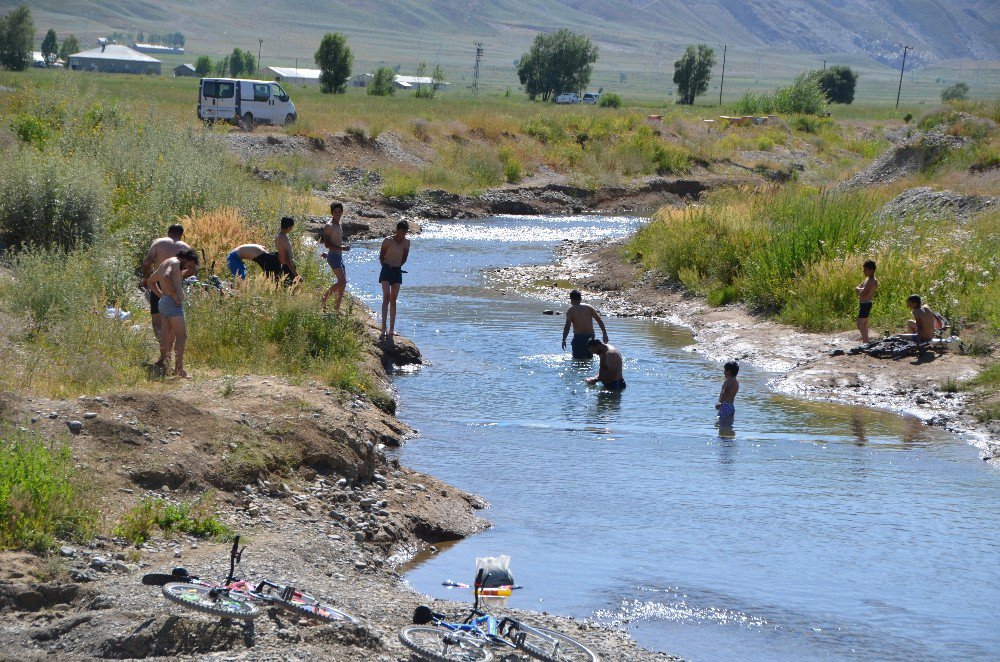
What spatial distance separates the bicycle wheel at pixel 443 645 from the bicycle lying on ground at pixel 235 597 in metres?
0.55

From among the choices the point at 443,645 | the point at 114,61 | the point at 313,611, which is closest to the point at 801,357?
the point at 443,645

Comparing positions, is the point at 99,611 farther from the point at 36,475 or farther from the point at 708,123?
the point at 708,123

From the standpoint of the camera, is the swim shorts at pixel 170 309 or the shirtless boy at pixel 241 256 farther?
the shirtless boy at pixel 241 256

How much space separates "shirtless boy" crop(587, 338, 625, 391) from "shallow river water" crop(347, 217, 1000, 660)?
10.9 inches

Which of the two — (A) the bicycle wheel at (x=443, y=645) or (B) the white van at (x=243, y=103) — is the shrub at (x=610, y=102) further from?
(A) the bicycle wheel at (x=443, y=645)

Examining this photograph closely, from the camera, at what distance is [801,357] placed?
68.5 feet

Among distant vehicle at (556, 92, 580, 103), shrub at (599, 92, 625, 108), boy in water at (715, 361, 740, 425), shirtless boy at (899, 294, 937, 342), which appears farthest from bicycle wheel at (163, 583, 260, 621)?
distant vehicle at (556, 92, 580, 103)

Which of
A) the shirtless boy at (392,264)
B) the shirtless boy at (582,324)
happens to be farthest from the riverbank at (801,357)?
the shirtless boy at (392,264)

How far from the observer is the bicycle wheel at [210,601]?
24.5 feet

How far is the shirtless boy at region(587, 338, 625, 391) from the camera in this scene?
18.5m

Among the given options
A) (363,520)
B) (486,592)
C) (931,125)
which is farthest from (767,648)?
(931,125)

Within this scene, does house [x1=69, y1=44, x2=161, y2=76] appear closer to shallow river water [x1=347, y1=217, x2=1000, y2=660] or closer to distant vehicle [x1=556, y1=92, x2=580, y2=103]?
distant vehicle [x1=556, y1=92, x2=580, y2=103]

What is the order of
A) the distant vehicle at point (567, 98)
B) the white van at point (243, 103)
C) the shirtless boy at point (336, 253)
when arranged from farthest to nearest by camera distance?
the distant vehicle at point (567, 98) → the white van at point (243, 103) → the shirtless boy at point (336, 253)

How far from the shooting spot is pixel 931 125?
134 feet
